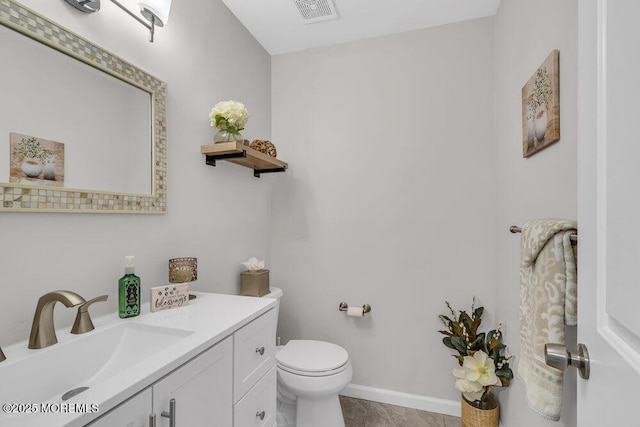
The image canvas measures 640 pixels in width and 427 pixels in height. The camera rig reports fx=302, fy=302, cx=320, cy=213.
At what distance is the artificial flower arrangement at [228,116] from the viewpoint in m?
1.53

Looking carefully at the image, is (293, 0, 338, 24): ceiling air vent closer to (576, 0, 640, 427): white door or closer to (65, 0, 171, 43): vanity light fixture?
(65, 0, 171, 43): vanity light fixture

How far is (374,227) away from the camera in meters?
2.09

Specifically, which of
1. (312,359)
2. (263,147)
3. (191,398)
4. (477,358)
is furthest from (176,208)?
(477,358)

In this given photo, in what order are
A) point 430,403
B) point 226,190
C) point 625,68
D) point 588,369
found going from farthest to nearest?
point 430,403 < point 226,190 < point 588,369 < point 625,68

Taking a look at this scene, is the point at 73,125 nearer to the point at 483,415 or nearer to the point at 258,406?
the point at 258,406

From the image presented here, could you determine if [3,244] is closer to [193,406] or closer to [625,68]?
[193,406]

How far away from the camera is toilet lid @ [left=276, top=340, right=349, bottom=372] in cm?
163

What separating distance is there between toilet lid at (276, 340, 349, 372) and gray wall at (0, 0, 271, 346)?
509mm

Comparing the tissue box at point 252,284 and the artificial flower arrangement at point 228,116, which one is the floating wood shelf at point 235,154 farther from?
the tissue box at point 252,284

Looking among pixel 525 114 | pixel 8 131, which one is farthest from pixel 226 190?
pixel 525 114

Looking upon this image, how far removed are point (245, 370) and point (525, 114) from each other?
1.58 metres

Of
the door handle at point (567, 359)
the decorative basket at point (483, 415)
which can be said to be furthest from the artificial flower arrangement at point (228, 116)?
the decorative basket at point (483, 415)

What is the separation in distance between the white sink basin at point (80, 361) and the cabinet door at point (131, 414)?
9 cm

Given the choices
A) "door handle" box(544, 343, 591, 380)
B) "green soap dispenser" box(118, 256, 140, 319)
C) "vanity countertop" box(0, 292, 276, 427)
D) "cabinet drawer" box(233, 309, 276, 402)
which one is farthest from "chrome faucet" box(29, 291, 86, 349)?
"door handle" box(544, 343, 591, 380)
